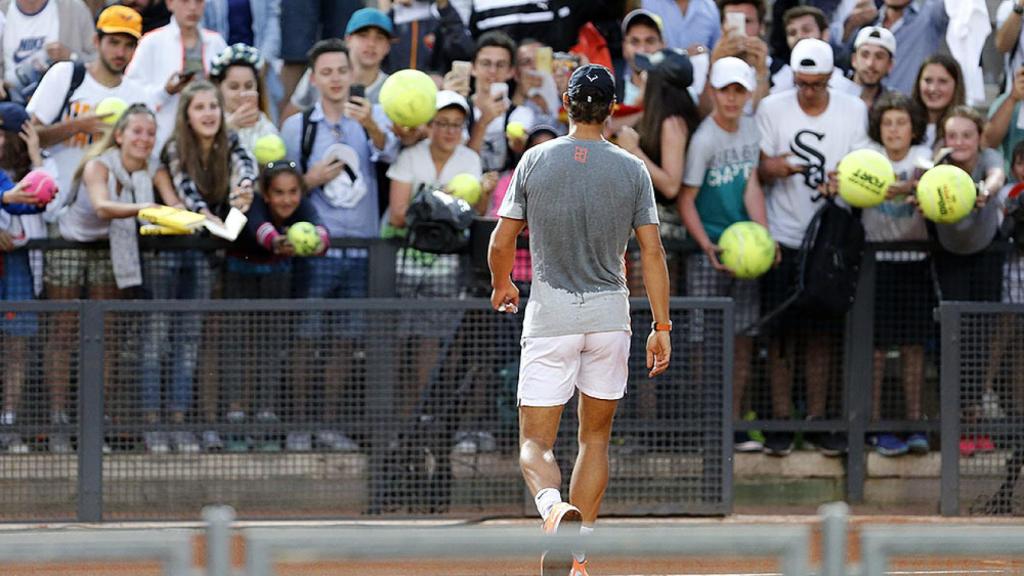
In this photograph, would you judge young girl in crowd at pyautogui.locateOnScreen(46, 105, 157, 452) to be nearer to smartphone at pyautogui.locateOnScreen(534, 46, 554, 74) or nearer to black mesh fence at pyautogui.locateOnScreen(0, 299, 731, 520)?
black mesh fence at pyautogui.locateOnScreen(0, 299, 731, 520)

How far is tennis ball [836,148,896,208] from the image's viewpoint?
34.4ft

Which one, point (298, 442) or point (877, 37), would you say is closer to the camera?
point (298, 442)

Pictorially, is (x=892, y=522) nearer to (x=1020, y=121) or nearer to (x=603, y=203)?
(x=1020, y=121)

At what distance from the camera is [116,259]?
34.0ft

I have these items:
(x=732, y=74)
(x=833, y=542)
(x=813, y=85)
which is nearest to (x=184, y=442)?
(x=732, y=74)

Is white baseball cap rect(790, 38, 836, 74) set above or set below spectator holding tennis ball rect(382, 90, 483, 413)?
above

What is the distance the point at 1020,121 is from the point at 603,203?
480 centimetres

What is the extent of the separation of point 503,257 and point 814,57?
404cm

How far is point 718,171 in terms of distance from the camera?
Answer: 10867mm

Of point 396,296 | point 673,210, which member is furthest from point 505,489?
point 673,210

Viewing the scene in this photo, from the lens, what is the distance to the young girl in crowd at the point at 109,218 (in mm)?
10375

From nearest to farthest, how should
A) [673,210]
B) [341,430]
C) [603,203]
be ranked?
1. [603,203]
2. [341,430]
3. [673,210]

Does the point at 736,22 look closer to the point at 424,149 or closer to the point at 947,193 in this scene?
the point at 947,193

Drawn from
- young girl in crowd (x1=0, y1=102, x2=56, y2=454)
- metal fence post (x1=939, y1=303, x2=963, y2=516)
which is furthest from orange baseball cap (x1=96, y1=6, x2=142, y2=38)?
metal fence post (x1=939, y1=303, x2=963, y2=516)
